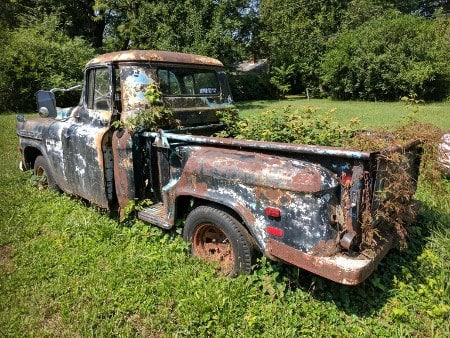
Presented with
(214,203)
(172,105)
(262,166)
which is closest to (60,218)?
(172,105)

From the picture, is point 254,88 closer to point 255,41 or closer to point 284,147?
point 255,41

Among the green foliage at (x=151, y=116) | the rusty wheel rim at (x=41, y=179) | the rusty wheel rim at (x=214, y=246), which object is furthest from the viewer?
the rusty wheel rim at (x=41, y=179)

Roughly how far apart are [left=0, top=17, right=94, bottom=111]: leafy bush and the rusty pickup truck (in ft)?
42.2

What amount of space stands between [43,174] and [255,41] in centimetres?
2028

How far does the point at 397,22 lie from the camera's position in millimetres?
22156

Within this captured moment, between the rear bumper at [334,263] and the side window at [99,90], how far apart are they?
8.44ft

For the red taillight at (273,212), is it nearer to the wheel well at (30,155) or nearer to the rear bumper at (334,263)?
the rear bumper at (334,263)

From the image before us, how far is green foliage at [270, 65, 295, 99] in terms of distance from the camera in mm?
27438

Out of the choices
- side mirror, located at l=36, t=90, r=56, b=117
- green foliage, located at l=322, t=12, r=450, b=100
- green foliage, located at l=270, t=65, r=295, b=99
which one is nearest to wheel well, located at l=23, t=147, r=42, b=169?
side mirror, located at l=36, t=90, r=56, b=117

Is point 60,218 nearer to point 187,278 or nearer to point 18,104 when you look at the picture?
point 187,278

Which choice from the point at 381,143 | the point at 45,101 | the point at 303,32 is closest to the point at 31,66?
the point at 45,101

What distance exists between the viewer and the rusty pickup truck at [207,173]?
2707mm

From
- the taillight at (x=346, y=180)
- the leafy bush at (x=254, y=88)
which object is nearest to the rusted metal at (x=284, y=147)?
the taillight at (x=346, y=180)

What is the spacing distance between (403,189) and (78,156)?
3.50 m
